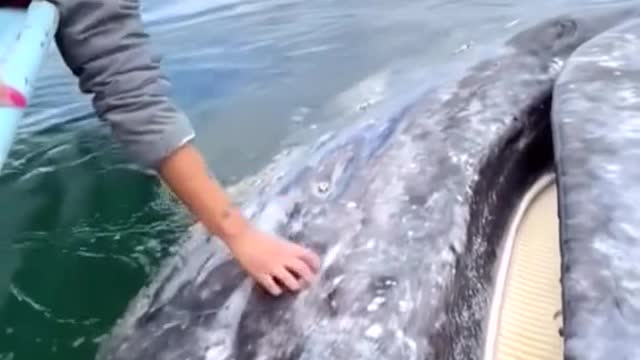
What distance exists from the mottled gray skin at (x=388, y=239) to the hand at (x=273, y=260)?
0.08ft

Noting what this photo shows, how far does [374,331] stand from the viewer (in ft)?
6.41

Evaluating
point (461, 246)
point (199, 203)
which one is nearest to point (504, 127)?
point (461, 246)

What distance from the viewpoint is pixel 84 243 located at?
3201 millimetres

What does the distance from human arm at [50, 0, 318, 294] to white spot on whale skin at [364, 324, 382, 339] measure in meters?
0.35

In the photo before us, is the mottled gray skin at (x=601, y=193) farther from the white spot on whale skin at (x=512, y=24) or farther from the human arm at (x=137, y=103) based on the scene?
the white spot on whale skin at (x=512, y=24)

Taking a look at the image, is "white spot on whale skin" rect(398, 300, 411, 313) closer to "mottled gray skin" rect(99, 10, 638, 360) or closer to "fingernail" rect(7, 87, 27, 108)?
"mottled gray skin" rect(99, 10, 638, 360)

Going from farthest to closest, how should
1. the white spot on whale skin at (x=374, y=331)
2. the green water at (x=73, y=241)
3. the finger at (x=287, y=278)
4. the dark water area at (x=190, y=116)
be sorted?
the dark water area at (x=190, y=116)
the green water at (x=73, y=241)
the finger at (x=287, y=278)
the white spot on whale skin at (x=374, y=331)

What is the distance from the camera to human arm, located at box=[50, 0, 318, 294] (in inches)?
91.6

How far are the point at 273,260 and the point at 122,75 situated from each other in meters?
0.49

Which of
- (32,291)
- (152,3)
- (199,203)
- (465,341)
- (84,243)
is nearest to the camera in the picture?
(465,341)

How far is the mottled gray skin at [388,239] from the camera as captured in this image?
199 centimetres

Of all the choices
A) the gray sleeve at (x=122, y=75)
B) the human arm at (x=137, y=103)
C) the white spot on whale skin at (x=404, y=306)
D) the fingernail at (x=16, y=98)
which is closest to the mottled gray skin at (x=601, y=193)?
the white spot on whale skin at (x=404, y=306)

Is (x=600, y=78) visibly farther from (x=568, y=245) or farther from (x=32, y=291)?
(x=32, y=291)

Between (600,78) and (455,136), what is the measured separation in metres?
0.30
